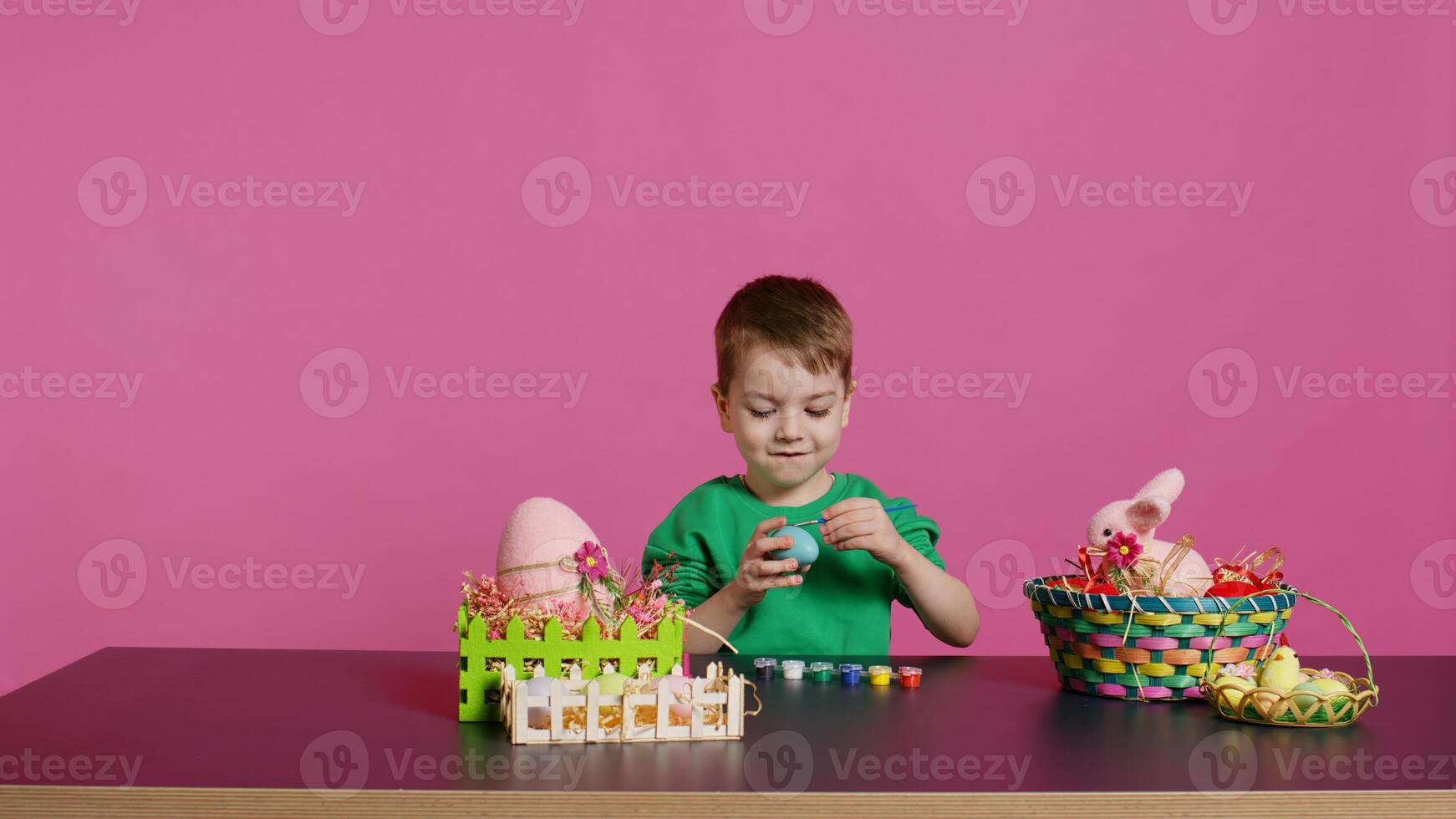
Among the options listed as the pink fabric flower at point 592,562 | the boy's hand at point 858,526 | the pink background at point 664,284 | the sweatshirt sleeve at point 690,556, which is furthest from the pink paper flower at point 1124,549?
the pink background at point 664,284

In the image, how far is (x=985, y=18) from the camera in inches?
139

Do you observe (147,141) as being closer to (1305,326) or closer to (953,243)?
(953,243)

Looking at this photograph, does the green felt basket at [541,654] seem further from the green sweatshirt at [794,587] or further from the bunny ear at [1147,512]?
the green sweatshirt at [794,587]

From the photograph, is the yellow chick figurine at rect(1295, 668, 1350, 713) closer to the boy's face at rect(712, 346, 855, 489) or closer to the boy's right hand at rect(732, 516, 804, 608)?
the boy's right hand at rect(732, 516, 804, 608)

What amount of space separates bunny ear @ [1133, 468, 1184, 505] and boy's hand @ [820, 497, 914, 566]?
442 mm

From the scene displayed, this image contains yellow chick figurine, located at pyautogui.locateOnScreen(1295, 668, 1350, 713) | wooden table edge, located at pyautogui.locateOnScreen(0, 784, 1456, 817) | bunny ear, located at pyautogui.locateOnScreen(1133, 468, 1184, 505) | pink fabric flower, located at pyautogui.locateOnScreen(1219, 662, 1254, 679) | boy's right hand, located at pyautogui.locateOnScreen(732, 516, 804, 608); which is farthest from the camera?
boy's right hand, located at pyautogui.locateOnScreen(732, 516, 804, 608)

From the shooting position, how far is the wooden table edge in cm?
108

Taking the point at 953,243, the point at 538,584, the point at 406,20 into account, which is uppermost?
the point at 406,20

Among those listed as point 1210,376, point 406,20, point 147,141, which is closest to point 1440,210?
point 1210,376

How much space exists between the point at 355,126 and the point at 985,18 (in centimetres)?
159

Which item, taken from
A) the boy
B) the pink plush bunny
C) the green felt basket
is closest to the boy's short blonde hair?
the boy

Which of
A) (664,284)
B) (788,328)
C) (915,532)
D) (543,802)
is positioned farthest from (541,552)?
(664,284)

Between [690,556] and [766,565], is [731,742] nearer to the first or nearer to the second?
[766,565]

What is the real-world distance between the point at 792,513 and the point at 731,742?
1.06 metres
